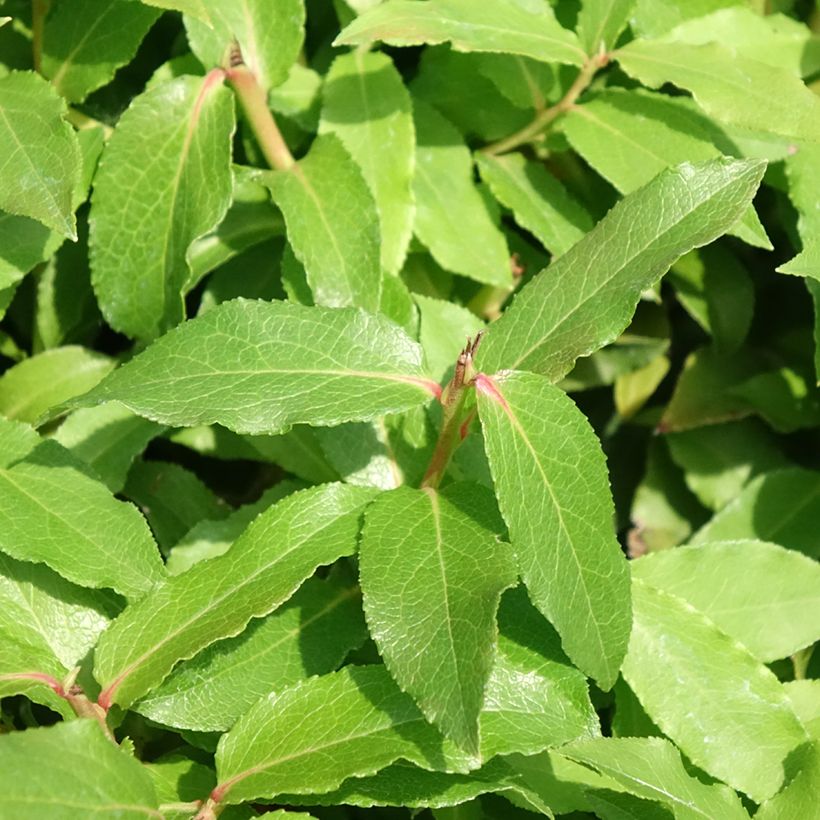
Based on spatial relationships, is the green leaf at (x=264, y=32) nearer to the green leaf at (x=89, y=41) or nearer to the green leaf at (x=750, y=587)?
the green leaf at (x=89, y=41)

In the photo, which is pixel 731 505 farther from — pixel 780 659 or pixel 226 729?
pixel 226 729

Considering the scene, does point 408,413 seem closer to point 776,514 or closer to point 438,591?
point 438,591

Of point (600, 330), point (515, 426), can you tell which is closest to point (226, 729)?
point (515, 426)

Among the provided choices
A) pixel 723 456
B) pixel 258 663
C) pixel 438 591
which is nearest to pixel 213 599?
pixel 258 663

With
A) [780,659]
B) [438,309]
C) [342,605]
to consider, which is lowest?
[780,659]

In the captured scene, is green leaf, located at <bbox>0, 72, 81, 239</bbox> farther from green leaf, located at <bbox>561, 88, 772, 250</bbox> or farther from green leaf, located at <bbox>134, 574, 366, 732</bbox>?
green leaf, located at <bbox>561, 88, 772, 250</bbox>

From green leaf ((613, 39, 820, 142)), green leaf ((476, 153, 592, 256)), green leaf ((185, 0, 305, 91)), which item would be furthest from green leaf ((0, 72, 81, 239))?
green leaf ((613, 39, 820, 142))
